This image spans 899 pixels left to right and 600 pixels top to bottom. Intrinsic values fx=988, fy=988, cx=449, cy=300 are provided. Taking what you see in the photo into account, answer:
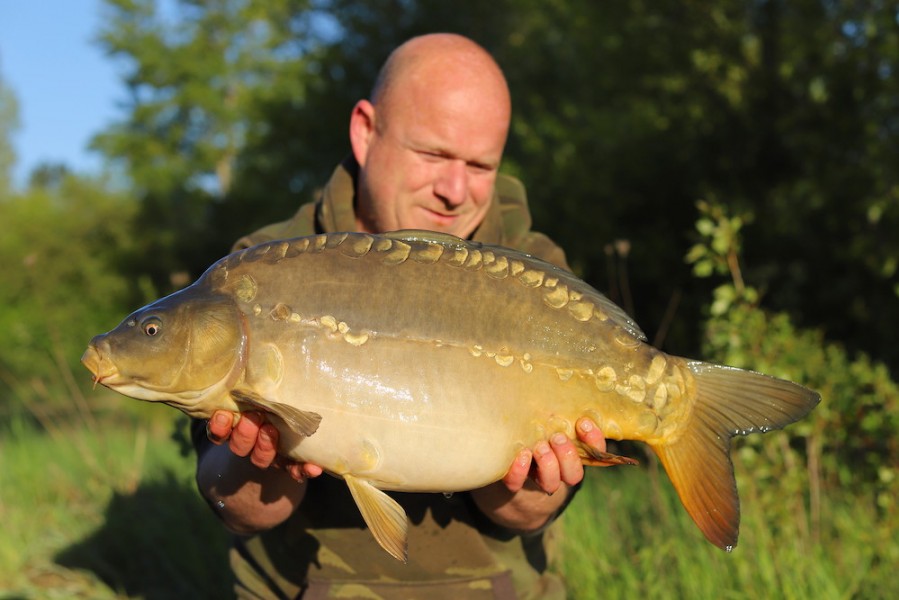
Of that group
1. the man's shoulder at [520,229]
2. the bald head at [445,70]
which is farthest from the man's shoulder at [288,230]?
the man's shoulder at [520,229]

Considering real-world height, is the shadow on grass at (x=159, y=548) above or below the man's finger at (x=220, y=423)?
below

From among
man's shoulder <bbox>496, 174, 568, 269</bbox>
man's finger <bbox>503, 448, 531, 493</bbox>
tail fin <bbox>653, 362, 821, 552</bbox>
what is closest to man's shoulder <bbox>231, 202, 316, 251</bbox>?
man's shoulder <bbox>496, 174, 568, 269</bbox>

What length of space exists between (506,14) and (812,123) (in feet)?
27.6

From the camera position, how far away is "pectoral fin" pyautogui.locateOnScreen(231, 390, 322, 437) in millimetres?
1855

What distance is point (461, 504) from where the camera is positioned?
8.29ft

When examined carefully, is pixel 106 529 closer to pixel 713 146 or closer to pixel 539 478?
Result: pixel 539 478

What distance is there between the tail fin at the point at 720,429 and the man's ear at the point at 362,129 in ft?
3.80

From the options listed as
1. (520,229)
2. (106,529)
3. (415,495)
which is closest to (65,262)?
(106,529)

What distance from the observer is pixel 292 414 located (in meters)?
1.86

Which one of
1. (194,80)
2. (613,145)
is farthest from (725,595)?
(194,80)

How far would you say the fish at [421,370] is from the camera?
192 cm

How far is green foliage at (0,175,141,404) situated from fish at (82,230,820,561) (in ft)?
40.4

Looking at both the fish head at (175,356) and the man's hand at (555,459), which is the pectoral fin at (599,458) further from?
the fish head at (175,356)

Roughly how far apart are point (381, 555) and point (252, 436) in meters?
0.64
